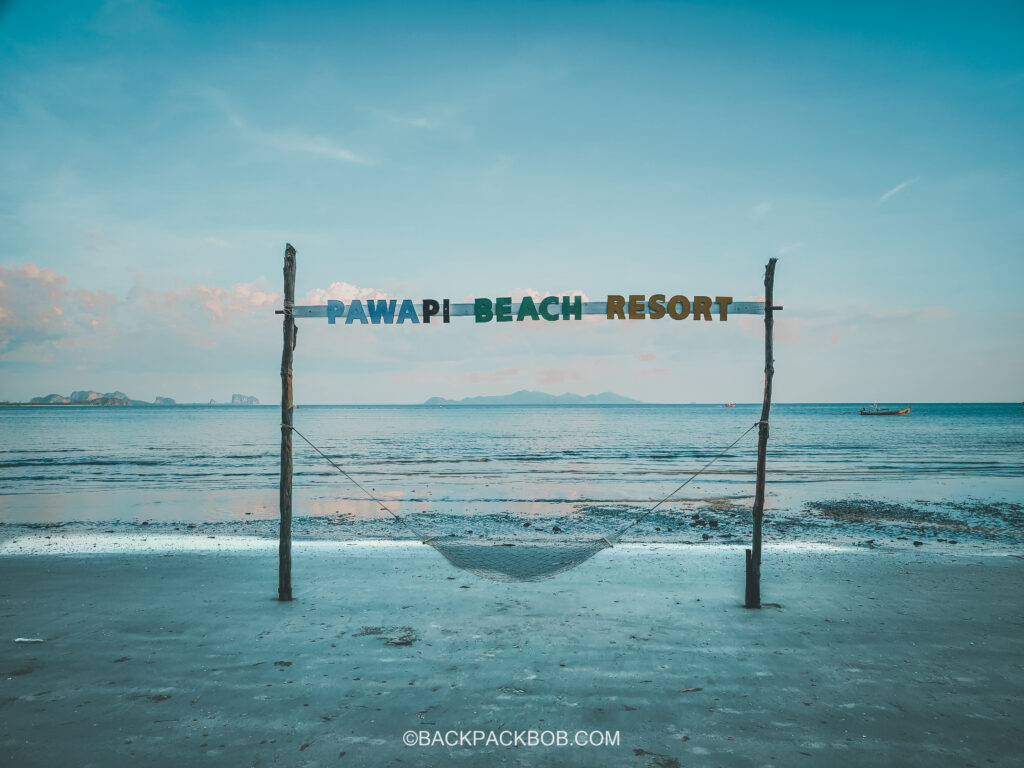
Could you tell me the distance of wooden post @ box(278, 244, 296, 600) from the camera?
7082 millimetres

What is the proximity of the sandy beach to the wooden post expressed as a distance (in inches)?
16.1

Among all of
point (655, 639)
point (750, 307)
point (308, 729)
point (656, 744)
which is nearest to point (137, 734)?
point (308, 729)

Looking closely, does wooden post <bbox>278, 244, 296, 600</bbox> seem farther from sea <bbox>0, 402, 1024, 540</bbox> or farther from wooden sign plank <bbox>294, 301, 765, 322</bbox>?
sea <bbox>0, 402, 1024, 540</bbox>

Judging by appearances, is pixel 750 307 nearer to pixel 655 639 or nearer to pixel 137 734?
pixel 655 639

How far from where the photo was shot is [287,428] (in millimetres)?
7211

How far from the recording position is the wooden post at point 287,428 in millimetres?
7082

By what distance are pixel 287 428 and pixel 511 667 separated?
409 cm

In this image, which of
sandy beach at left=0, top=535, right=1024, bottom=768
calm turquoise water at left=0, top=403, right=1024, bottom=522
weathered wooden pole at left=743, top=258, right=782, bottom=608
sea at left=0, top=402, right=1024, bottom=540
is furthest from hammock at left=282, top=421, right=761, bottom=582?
calm turquoise water at left=0, top=403, right=1024, bottom=522

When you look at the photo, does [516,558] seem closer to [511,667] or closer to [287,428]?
[511,667]

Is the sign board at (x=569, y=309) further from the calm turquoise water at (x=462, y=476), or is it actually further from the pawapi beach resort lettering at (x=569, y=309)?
the calm turquoise water at (x=462, y=476)

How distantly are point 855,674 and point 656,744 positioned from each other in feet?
7.77

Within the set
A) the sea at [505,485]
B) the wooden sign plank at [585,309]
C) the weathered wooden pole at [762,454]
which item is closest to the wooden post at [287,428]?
the wooden sign plank at [585,309]

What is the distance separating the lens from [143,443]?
137ft

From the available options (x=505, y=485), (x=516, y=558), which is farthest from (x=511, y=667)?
(x=505, y=485)
